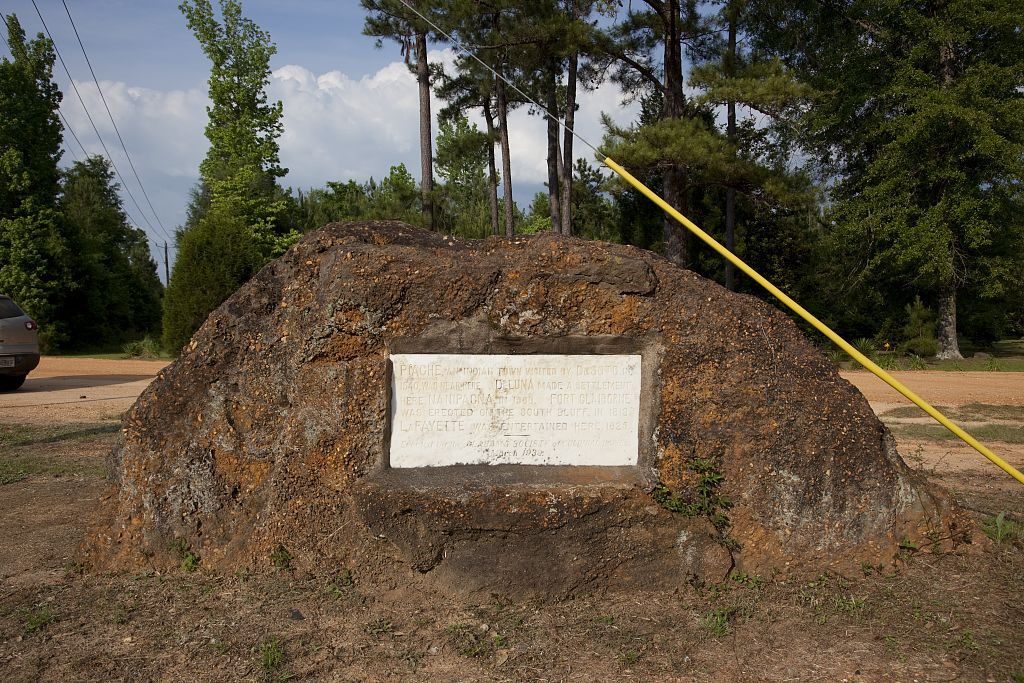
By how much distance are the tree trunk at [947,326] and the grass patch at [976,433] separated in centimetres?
1190

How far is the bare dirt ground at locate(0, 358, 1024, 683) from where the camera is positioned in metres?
3.37

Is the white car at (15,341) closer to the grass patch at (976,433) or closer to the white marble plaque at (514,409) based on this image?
the white marble plaque at (514,409)

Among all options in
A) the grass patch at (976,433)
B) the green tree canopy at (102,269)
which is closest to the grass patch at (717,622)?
the grass patch at (976,433)

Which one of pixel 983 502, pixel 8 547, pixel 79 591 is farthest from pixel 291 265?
pixel 983 502

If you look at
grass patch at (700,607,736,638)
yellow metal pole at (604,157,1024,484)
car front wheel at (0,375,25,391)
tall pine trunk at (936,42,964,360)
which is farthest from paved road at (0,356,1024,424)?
grass patch at (700,607,736,638)

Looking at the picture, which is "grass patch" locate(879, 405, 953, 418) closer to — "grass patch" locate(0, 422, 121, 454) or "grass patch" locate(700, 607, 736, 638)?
"grass patch" locate(700, 607, 736, 638)

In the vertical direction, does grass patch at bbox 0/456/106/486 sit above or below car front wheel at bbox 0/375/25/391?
below

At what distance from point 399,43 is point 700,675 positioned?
22185mm

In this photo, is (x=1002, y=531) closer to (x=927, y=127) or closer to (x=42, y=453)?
(x=42, y=453)

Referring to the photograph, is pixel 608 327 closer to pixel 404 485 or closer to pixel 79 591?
pixel 404 485

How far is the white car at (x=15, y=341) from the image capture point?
12547 millimetres

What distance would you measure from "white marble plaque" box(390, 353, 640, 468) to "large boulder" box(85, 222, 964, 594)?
9cm

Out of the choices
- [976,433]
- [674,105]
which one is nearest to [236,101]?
[674,105]

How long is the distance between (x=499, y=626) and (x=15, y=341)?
1207 cm
